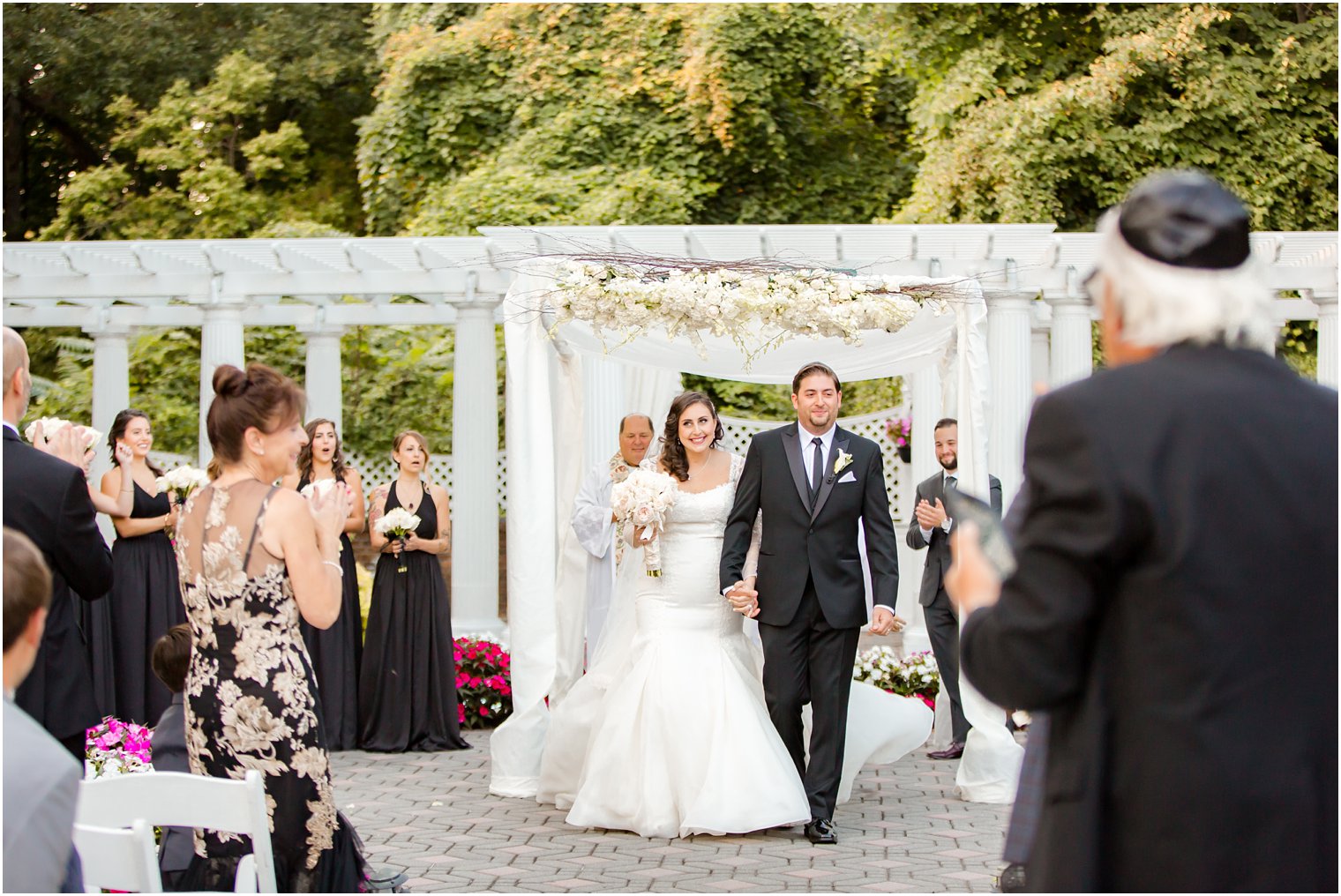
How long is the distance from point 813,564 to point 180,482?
177 inches

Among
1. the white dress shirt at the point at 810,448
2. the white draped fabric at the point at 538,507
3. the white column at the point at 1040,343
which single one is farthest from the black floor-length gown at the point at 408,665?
the white column at the point at 1040,343

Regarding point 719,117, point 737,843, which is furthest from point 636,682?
point 719,117

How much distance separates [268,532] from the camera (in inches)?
175

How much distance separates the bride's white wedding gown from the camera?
693 centimetres

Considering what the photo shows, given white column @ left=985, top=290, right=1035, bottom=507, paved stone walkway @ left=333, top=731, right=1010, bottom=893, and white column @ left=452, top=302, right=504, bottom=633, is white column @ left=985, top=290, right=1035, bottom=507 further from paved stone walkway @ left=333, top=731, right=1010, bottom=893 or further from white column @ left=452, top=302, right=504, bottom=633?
white column @ left=452, top=302, right=504, bottom=633

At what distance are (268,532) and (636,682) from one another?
3.17 meters

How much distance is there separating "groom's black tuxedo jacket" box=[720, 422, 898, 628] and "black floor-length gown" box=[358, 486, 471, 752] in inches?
131

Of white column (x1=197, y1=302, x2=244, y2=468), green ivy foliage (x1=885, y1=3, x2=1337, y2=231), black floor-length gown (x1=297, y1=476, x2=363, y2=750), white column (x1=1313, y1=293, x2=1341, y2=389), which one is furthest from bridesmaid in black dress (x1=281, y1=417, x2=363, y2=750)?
green ivy foliage (x1=885, y1=3, x2=1337, y2=231)

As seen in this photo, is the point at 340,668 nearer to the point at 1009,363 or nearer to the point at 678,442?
the point at 678,442

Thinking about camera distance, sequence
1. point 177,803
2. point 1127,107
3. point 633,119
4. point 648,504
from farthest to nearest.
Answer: point 633,119, point 1127,107, point 648,504, point 177,803

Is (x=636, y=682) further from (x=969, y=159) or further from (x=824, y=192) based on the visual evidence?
(x=824, y=192)

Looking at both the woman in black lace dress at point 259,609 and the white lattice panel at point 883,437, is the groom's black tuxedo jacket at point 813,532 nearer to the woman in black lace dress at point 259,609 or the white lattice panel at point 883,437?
the woman in black lace dress at point 259,609

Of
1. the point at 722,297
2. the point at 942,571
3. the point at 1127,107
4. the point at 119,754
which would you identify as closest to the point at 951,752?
the point at 942,571

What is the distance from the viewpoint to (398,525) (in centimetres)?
989
